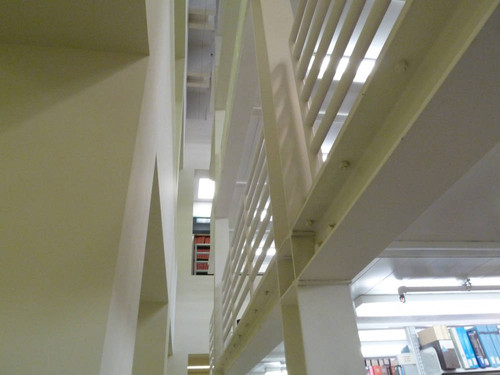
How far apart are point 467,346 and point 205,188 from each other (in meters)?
5.95

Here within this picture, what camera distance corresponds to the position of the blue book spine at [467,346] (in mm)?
2683

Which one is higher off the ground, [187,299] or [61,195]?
[187,299]

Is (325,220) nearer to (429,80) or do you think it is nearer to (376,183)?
(376,183)

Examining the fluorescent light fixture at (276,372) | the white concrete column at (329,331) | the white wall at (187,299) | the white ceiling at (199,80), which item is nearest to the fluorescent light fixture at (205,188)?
the white ceiling at (199,80)

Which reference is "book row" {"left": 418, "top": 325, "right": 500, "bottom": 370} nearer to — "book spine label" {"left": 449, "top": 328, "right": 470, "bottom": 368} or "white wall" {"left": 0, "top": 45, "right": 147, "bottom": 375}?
"book spine label" {"left": 449, "top": 328, "right": 470, "bottom": 368}

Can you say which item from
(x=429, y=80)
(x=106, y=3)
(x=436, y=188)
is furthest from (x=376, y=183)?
(x=106, y=3)

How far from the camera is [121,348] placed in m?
1.04

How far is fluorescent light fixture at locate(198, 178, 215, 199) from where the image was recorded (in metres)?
7.86

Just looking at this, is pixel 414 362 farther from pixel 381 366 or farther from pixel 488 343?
pixel 488 343

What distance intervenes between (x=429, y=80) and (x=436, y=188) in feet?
0.91

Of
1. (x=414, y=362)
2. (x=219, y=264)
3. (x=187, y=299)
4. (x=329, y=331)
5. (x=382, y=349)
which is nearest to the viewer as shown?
(x=329, y=331)

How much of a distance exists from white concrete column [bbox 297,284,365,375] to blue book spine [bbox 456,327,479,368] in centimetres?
193

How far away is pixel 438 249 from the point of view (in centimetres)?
169

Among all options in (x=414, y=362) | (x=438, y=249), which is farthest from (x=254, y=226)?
(x=414, y=362)
